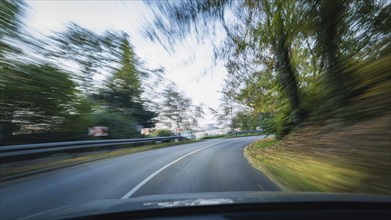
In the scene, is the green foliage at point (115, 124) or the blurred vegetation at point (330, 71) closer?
the blurred vegetation at point (330, 71)

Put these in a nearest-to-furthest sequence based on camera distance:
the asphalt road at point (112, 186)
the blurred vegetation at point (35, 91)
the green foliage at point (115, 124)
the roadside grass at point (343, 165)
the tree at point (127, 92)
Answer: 1. the roadside grass at point (343, 165)
2. the asphalt road at point (112, 186)
3. the blurred vegetation at point (35, 91)
4. the green foliage at point (115, 124)
5. the tree at point (127, 92)

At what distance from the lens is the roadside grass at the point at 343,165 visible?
4418mm

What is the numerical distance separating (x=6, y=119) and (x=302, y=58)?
1242 cm

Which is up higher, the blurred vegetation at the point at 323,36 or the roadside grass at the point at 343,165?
the blurred vegetation at the point at 323,36

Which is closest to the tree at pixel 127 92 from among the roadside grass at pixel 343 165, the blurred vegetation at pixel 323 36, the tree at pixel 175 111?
the tree at pixel 175 111

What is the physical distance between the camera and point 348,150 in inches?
219

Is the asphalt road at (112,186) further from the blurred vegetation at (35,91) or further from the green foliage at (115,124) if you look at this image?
the green foliage at (115,124)

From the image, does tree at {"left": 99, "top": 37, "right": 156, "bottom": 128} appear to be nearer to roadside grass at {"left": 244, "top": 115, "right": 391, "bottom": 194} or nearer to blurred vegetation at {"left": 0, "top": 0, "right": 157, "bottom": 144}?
blurred vegetation at {"left": 0, "top": 0, "right": 157, "bottom": 144}

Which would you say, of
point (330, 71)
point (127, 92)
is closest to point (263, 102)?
point (330, 71)

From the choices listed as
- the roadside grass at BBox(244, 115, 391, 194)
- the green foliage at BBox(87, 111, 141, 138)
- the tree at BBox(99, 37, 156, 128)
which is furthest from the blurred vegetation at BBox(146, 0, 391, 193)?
→ the tree at BBox(99, 37, 156, 128)

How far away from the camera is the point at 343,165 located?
17.4 ft

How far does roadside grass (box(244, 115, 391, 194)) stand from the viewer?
4.42m

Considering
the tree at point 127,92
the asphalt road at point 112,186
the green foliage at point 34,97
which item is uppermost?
the tree at point 127,92

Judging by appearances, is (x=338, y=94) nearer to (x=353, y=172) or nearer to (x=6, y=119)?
(x=353, y=172)
